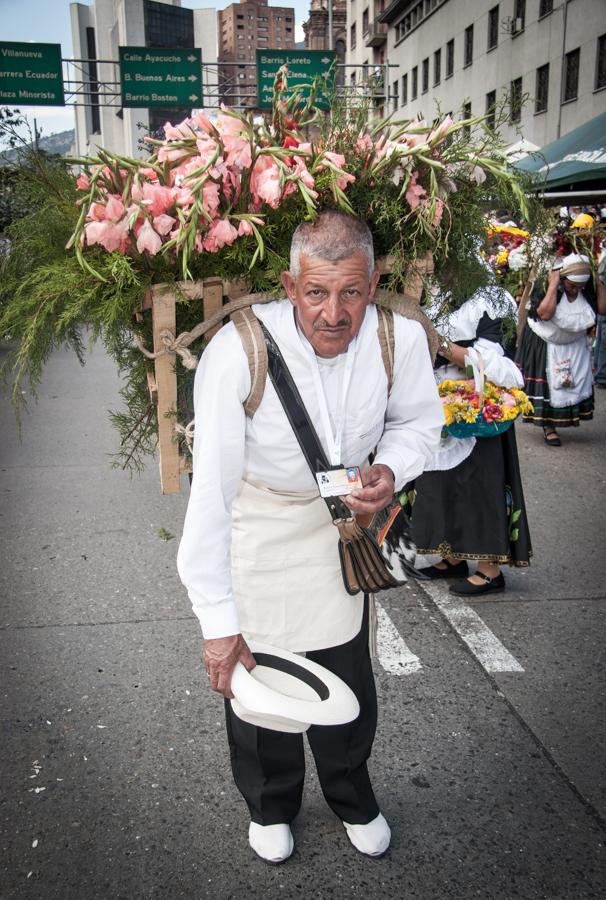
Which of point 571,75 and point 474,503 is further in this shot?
point 571,75

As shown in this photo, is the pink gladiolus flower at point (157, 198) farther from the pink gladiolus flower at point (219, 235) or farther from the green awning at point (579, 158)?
the green awning at point (579, 158)

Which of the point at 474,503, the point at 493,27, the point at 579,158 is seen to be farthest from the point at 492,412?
the point at 493,27

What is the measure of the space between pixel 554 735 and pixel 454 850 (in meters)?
0.82

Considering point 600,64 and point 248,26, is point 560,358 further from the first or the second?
point 248,26

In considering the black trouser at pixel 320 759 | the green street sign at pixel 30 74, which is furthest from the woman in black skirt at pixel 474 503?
the green street sign at pixel 30 74

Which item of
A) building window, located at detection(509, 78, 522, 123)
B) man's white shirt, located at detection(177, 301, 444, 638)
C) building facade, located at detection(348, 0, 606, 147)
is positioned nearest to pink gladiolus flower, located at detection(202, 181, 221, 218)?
man's white shirt, located at detection(177, 301, 444, 638)

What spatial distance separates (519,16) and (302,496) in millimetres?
32770

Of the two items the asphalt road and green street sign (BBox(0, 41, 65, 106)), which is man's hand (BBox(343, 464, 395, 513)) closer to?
the asphalt road

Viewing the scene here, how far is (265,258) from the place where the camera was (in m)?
2.30

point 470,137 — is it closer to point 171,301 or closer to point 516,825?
point 171,301

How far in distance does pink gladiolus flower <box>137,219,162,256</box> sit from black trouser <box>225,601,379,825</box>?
126 centimetres

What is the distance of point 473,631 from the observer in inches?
164

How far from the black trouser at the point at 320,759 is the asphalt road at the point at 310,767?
0.49ft

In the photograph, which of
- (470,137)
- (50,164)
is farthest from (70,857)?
(470,137)
